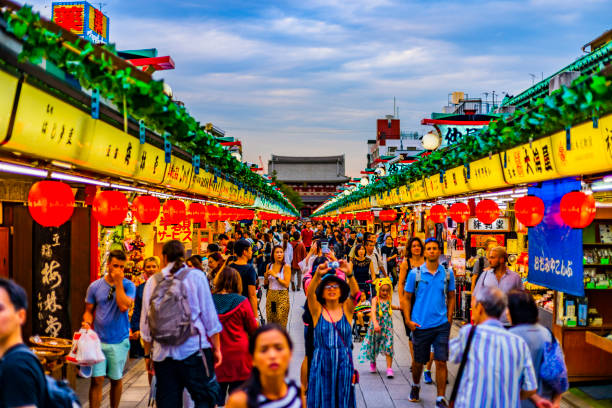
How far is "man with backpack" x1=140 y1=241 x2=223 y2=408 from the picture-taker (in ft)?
15.5

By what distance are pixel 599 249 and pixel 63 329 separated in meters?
8.04

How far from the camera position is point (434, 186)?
10.9m

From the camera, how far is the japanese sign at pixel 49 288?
8.44 m

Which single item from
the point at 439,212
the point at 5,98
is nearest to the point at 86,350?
the point at 5,98

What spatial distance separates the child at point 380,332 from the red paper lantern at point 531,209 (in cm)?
231

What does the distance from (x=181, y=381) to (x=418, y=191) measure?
8522 mm

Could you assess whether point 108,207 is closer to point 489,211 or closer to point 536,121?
point 536,121

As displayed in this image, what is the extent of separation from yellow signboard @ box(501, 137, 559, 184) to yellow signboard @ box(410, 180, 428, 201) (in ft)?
15.2

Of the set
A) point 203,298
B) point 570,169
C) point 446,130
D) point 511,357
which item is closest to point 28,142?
point 203,298

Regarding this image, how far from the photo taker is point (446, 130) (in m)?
13.7

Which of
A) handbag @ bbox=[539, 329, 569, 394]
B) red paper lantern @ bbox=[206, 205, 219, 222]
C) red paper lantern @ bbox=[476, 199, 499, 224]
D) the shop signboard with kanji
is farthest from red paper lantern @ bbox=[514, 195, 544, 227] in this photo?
the shop signboard with kanji

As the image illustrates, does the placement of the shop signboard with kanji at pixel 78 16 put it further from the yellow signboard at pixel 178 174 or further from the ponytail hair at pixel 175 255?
the ponytail hair at pixel 175 255

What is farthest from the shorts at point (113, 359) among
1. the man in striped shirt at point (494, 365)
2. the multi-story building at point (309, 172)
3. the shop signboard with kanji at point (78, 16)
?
the multi-story building at point (309, 172)

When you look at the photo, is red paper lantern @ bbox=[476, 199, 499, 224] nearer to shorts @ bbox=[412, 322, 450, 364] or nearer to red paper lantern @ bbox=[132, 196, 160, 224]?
shorts @ bbox=[412, 322, 450, 364]
